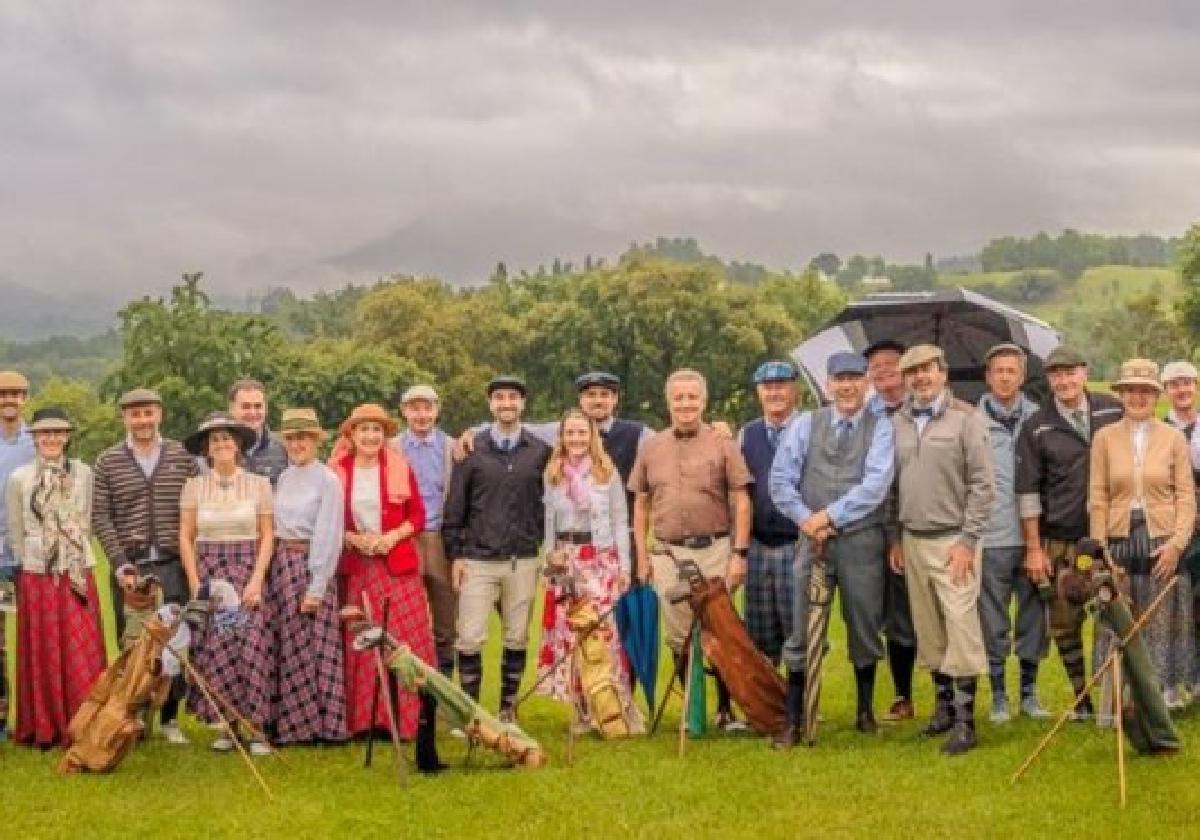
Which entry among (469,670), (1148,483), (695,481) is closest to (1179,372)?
(1148,483)

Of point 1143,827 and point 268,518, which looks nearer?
point 1143,827

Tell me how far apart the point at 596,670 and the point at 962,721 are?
2.18 meters

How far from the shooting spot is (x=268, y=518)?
30.1 ft

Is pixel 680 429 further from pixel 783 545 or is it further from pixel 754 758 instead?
pixel 754 758

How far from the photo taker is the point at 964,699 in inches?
341

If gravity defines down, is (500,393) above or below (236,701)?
above

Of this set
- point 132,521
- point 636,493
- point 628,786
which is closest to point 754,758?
point 628,786

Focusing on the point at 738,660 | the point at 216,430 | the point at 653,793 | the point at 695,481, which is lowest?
the point at 653,793

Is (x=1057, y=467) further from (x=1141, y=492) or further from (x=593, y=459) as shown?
(x=593, y=459)

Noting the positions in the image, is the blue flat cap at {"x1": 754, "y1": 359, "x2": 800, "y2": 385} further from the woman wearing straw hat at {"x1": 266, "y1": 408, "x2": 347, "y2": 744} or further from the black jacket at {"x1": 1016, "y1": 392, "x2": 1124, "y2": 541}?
the woman wearing straw hat at {"x1": 266, "y1": 408, "x2": 347, "y2": 744}

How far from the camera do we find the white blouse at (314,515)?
9133 mm

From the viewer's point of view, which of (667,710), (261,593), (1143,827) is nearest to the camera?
(1143,827)

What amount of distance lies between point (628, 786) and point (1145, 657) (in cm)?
276

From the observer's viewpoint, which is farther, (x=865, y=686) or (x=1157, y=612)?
(x=865, y=686)
